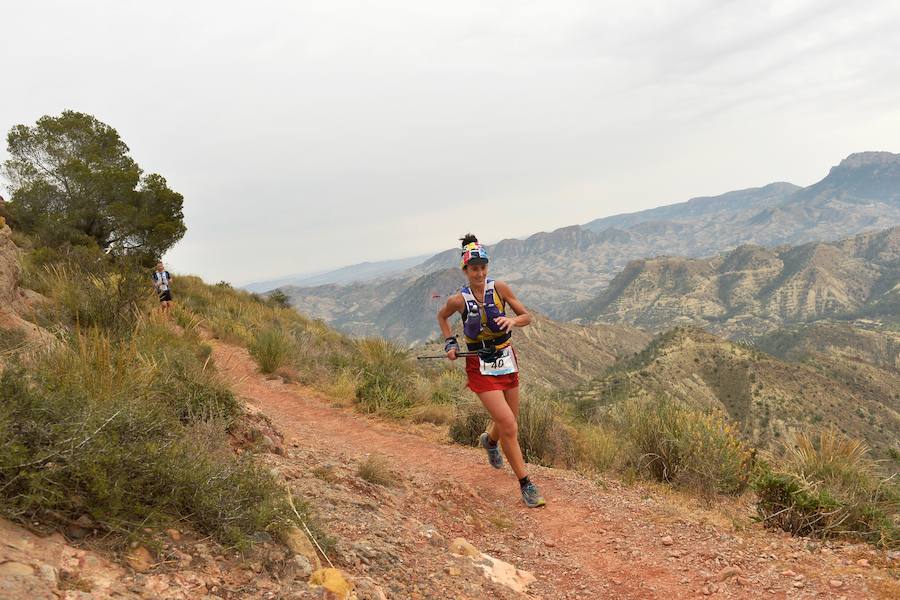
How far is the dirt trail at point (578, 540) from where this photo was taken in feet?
9.84

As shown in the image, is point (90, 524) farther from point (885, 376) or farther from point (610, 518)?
point (885, 376)

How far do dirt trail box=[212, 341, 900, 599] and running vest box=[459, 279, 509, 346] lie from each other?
59.0 inches

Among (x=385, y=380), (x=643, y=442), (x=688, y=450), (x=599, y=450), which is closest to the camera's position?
(x=688, y=450)

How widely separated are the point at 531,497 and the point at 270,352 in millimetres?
6891

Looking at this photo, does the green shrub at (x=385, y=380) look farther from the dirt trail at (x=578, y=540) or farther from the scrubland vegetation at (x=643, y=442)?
the dirt trail at (x=578, y=540)

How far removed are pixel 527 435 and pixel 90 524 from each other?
4867 mm

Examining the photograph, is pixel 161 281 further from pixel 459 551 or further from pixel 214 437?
pixel 459 551

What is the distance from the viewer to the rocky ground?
6.31 ft

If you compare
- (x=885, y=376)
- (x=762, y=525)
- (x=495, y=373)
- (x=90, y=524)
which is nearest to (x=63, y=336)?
(x=90, y=524)

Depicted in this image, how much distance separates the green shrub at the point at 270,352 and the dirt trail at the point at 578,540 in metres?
4.32

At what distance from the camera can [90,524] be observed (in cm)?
198

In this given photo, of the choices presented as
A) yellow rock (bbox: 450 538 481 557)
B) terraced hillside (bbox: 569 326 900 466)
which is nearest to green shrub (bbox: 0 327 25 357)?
yellow rock (bbox: 450 538 481 557)

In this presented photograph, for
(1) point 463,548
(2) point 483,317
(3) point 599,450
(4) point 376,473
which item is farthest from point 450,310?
(3) point 599,450

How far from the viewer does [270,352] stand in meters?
9.75
